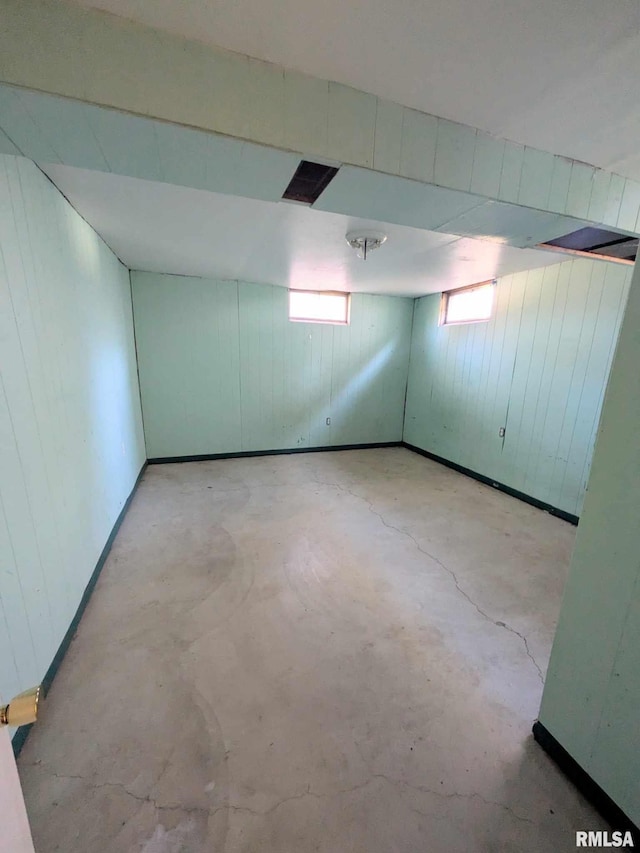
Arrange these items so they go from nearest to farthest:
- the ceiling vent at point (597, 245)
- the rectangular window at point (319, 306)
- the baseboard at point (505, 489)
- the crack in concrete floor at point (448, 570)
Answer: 1. the crack in concrete floor at point (448, 570)
2. the ceiling vent at point (597, 245)
3. the baseboard at point (505, 489)
4. the rectangular window at point (319, 306)

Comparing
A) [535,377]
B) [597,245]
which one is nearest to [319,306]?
[535,377]

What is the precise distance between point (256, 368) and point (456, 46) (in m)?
3.73

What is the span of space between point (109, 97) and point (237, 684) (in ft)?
6.96

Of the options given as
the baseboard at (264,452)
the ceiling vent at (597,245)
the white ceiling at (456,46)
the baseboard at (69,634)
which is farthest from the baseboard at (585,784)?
the baseboard at (264,452)

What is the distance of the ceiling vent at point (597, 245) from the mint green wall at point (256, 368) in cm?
275

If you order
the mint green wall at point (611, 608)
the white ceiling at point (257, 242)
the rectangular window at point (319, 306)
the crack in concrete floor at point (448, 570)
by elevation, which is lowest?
the crack in concrete floor at point (448, 570)

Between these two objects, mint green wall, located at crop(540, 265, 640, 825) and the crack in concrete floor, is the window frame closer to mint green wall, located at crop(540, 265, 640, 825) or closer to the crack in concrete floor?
the crack in concrete floor

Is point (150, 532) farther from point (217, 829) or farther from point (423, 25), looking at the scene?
point (423, 25)

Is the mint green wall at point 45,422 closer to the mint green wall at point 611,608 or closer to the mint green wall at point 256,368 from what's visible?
the mint green wall at point 256,368

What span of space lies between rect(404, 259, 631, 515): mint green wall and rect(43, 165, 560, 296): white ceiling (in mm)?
370

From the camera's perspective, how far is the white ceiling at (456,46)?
0.84 m

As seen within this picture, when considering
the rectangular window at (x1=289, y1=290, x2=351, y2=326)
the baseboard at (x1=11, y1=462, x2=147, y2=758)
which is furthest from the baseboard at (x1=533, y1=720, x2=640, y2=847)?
the rectangular window at (x1=289, y1=290, x2=351, y2=326)

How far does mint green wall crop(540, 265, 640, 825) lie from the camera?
99cm

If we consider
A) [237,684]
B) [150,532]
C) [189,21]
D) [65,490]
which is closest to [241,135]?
[189,21]
